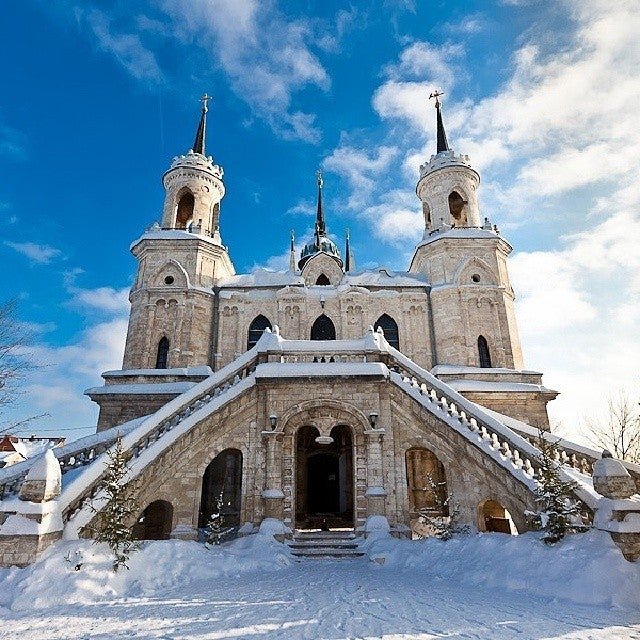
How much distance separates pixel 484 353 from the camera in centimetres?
2086

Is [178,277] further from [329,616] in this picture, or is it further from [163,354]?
[329,616]

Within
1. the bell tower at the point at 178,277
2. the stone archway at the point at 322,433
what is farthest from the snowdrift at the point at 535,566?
the bell tower at the point at 178,277

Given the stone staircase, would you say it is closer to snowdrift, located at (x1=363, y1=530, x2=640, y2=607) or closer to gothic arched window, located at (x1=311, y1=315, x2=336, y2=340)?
snowdrift, located at (x1=363, y1=530, x2=640, y2=607)

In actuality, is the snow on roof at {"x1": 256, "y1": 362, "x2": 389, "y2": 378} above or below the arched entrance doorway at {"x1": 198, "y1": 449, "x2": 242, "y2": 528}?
above

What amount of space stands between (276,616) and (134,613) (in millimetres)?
2330

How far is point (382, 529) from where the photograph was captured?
11.6 meters

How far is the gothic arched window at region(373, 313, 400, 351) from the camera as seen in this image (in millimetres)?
21547

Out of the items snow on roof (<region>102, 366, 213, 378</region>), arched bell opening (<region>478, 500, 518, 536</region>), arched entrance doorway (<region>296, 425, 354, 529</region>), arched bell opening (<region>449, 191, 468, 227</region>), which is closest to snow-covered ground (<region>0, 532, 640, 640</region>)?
arched entrance doorway (<region>296, 425, 354, 529</region>)

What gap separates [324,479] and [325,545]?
7.06m

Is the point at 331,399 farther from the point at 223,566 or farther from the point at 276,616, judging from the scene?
the point at 276,616

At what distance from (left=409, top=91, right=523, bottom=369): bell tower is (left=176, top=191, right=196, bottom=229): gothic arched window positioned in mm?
14309

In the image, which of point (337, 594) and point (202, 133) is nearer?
point (337, 594)

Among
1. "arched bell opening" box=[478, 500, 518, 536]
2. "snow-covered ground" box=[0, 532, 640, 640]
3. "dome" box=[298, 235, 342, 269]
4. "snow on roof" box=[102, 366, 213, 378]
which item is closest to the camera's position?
"snow-covered ground" box=[0, 532, 640, 640]

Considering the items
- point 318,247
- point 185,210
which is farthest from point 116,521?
point 318,247
